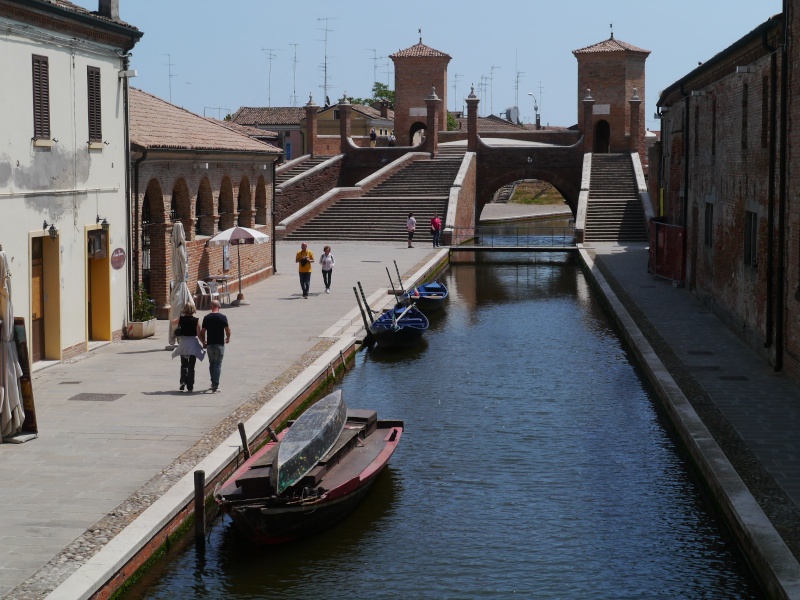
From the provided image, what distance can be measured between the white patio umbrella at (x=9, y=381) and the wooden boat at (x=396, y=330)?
34.2ft

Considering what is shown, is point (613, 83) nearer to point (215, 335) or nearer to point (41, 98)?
point (41, 98)

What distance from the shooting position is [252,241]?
93.5ft

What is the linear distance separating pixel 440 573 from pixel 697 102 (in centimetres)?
2234

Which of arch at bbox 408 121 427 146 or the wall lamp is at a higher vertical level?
arch at bbox 408 121 427 146

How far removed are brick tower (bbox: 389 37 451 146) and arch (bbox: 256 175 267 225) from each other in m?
34.8

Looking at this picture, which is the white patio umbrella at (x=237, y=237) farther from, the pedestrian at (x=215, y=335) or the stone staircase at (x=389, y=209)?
the stone staircase at (x=389, y=209)

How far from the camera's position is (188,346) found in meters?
17.8

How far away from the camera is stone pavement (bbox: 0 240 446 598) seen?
36.1 ft

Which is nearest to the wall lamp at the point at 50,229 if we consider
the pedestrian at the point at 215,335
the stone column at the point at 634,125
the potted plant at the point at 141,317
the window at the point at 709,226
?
the pedestrian at the point at 215,335

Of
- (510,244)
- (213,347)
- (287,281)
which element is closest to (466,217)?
(510,244)

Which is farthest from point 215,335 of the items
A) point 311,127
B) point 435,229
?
point 311,127

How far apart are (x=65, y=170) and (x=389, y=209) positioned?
31711 millimetres

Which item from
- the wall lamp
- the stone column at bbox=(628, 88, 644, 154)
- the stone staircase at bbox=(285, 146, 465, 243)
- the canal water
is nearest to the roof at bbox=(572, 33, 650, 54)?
the stone column at bbox=(628, 88, 644, 154)

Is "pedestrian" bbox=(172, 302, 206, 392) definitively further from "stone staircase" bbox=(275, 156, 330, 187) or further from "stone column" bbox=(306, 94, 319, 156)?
"stone column" bbox=(306, 94, 319, 156)
